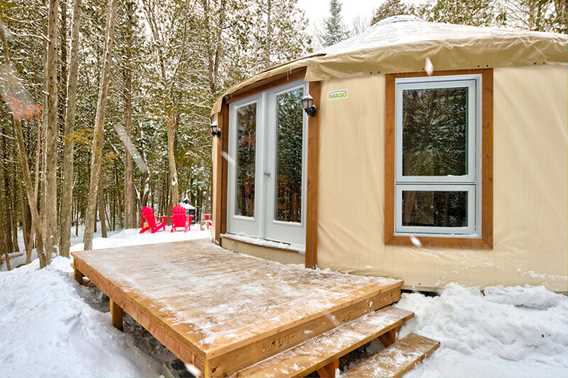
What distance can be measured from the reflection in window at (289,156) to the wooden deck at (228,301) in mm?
587

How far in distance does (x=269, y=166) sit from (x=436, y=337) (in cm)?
219

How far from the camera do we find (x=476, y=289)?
247cm

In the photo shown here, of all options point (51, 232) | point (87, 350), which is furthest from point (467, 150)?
point (51, 232)

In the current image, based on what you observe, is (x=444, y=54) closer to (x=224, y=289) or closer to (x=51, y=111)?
(x=224, y=289)

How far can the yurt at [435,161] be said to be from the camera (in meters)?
2.53

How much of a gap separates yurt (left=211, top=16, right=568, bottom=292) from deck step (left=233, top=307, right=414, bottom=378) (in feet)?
2.24

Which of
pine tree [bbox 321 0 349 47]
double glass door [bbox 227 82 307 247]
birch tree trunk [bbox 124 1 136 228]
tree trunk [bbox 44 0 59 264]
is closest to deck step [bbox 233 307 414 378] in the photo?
double glass door [bbox 227 82 307 247]

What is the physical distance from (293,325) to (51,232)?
5.69 metres

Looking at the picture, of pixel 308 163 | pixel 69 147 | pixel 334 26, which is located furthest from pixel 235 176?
pixel 334 26

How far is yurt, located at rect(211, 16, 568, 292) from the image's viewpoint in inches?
99.4

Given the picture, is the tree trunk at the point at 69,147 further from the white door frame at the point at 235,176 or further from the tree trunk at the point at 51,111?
the white door frame at the point at 235,176

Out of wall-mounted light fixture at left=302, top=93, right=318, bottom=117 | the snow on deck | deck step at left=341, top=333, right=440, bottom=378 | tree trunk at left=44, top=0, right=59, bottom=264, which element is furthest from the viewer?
tree trunk at left=44, top=0, right=59, bottom=264

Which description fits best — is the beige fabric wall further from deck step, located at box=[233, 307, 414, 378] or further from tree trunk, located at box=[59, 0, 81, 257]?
tree trunk, located at box=[59, 0, 81, 257]

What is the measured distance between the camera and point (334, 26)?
18656 mm
